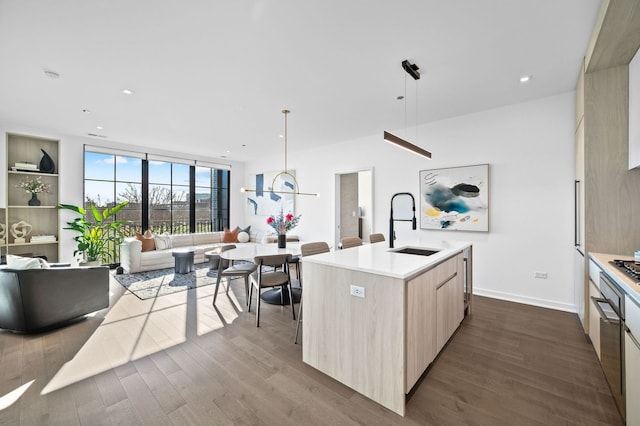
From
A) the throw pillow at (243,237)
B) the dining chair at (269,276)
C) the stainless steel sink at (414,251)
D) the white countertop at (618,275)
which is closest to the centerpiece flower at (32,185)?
the throw pillow at (243,237)

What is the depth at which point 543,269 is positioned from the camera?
11.4ft

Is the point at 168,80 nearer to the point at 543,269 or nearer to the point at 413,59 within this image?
the point at 413,59

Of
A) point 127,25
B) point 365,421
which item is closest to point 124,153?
point 127,25

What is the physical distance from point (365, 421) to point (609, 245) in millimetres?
2651

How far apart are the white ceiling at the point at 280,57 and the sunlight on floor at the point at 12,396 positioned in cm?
271

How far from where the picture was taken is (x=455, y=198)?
4.10 metres

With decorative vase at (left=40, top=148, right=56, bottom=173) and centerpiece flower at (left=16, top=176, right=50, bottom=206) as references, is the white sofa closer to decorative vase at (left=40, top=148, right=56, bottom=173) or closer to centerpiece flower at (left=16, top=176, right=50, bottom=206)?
centerpiece flower at (left=16, top=176, right=50, bottom=206)

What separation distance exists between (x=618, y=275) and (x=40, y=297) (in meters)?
Result: 4.80

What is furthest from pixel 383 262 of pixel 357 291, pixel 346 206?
pixel 346 206

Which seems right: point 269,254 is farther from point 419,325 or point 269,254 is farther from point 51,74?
point 51,74

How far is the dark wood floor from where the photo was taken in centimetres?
166

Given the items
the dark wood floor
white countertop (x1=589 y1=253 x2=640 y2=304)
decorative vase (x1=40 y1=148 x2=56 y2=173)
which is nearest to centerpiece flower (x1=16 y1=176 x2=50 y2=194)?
decorative vase (x1=40 y1=148 x2=56 y2=173)

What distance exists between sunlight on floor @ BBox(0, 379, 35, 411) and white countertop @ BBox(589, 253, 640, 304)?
374cm

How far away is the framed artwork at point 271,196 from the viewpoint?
6.77m
